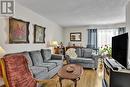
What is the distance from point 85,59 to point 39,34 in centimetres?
236

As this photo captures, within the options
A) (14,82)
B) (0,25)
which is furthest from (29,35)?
(14,82)

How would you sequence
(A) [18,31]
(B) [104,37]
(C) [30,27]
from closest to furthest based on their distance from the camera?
1. (A) [18,31]
2. (C) [30,27]
3. (B) [104,37]

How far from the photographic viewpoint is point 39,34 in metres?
5.84

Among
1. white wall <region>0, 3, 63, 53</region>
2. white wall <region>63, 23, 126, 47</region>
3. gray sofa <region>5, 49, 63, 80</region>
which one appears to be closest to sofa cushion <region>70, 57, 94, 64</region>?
gray sofa <region>5, 49, 63, 80</region>

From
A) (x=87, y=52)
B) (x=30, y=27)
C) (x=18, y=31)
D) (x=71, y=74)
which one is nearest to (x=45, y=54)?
(x=30, y=27)

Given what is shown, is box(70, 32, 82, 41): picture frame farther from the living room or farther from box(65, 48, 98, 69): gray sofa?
box(65, 48, 98, 69): gray sofa

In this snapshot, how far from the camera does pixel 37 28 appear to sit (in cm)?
563

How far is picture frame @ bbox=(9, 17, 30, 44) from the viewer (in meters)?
3.96

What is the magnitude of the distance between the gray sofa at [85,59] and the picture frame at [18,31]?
2541 millimetres

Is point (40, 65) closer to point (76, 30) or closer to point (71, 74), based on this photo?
point (71, 74)

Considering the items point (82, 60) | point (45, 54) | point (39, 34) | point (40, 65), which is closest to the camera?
point (40, 65)

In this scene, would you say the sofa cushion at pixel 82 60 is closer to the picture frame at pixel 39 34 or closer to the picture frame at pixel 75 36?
the picture frame at pixel 39 34

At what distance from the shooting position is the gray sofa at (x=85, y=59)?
6309 millimetres

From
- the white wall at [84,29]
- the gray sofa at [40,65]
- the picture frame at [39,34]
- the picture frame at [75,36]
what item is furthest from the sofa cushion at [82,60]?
the picture frame at [75,36]
